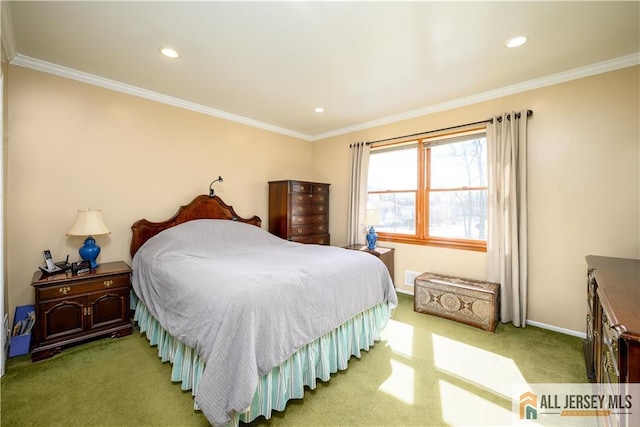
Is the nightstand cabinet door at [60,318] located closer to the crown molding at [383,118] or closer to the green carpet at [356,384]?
the green carpet at [356,384]

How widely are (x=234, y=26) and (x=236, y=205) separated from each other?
245 centimetres

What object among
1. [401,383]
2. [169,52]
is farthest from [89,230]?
[401,383]

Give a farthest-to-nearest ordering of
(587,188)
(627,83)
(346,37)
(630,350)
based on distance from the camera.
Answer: (587,188), (627,83), (346,37), (630,350)

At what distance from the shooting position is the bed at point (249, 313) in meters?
1.42

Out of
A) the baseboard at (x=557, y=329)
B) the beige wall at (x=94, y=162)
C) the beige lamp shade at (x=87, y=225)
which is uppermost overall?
the beige wall at (x=94, y=162)

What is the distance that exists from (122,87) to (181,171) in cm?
105

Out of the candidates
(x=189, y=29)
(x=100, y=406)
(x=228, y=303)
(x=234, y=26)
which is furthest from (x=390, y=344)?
(x=189, y=29)

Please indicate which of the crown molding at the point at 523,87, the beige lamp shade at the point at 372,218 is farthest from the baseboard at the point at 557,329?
the crown molding at the point at 523,87

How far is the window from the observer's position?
3.34 meters

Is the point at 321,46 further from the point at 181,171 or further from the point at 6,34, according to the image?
the point at 6,34

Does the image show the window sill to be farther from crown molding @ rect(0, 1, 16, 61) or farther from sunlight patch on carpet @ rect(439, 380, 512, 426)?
crown molding @ rect(0, 1, 16, 61)

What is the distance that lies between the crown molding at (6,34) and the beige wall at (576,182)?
4.31 meters

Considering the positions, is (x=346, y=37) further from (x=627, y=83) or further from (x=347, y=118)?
(x=627, y=83)

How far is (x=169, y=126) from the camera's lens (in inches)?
131
